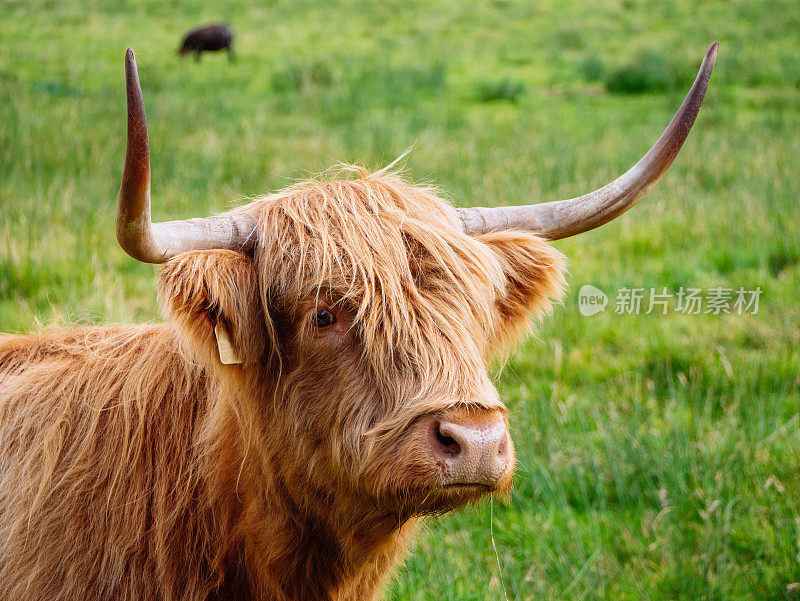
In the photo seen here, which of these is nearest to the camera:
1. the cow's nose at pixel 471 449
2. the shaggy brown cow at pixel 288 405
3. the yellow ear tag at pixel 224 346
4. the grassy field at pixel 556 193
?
the cow's nose at pixel 471 449

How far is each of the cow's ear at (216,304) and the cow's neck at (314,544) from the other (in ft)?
1.37

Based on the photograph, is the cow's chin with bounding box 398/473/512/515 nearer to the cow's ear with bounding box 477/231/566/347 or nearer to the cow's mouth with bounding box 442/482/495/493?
the cow's mouth with bounding box 442/482/495/493

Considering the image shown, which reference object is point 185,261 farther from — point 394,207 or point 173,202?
point 173,202

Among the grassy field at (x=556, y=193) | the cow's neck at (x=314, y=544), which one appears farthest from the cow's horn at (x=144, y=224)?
the grassy field at (x=556, y=193)

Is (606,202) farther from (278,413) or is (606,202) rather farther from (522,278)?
(278,413)

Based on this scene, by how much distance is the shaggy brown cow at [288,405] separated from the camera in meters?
2.11

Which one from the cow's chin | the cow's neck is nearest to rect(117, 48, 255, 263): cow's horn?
the cow's neck

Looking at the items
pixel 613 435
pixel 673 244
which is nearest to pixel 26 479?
pixel 613 435

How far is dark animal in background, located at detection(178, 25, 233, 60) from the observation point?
14182 millimetres

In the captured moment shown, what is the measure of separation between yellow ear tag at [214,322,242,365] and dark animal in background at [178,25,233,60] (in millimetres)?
12811

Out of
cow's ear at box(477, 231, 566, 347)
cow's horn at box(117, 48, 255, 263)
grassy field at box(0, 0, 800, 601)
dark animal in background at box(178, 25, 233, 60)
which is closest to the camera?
cow's horn at box(117, 48, 255, 263)

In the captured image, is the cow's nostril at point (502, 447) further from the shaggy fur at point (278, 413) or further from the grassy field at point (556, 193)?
the grassy field at point (556, 193)

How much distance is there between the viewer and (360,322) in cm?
221

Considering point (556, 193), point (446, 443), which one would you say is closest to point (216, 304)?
point (446, 443)
